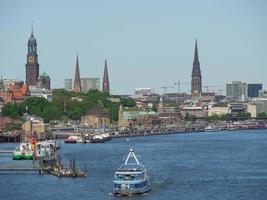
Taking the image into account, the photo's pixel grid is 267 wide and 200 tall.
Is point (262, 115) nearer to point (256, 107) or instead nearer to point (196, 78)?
point (256, 107)

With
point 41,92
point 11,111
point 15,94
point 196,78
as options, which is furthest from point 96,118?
Result: point 196,78

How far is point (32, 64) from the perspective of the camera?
140m

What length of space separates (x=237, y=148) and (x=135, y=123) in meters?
59.5

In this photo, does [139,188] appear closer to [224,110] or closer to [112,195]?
[112,195]

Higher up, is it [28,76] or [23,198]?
[28,76]

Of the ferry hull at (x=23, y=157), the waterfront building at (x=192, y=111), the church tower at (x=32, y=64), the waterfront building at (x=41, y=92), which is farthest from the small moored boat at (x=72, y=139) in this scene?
the waterfront building at (x=192, y=111)

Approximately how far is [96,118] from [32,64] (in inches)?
827

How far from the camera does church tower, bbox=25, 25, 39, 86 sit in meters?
139

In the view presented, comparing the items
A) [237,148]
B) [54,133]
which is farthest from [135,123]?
[237,148]

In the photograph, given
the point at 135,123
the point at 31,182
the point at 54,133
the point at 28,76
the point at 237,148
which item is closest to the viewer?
the point at 31,182

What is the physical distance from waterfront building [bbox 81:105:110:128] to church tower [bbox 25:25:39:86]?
14.6 metres

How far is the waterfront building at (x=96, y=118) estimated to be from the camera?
120 meters

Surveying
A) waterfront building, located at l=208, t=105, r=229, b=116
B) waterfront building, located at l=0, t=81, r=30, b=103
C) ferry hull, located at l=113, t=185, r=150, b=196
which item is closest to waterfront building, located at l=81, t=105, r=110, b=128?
waterfront building, located at l=0, t=81, r=30, b=103

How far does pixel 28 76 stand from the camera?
473 ft
